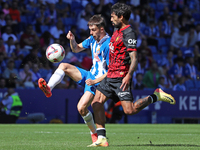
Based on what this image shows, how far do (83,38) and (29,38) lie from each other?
2321 millimetres

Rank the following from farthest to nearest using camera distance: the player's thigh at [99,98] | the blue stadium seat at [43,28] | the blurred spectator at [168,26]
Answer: the blurred spectator at [168,26] → the blue stadium seat at [43,28] → the player's thigh at [99,98]

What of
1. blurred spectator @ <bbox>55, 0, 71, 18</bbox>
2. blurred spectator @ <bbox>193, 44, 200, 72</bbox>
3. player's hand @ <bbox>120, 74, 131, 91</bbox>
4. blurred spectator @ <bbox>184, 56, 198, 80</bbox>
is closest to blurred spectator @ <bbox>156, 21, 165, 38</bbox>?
blurred spectator @ <bbox>193, 44, 200, 72</bbox>

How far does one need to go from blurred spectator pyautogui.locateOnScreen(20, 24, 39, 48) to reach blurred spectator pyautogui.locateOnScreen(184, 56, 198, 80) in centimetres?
661

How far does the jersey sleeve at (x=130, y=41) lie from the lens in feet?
18.7

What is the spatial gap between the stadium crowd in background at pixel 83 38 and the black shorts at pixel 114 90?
8.55 metres

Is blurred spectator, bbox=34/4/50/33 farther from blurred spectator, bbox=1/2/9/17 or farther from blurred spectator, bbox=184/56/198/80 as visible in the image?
blurred spectator, bbox=184/56/198/80

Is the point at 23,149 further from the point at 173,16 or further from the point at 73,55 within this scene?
the point at 173,16

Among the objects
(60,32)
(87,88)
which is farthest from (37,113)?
(87,88)

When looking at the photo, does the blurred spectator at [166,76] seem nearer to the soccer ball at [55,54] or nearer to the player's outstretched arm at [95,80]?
the soccer ball at [55,54]

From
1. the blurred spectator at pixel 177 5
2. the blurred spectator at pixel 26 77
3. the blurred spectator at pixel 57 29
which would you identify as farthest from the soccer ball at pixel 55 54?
the blurred spectator at pixel 177 5

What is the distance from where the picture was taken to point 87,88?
21.7ft

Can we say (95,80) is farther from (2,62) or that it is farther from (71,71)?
(2,62)

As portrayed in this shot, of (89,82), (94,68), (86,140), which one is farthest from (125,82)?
(86,140)

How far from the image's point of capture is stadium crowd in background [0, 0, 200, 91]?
14.9 m
